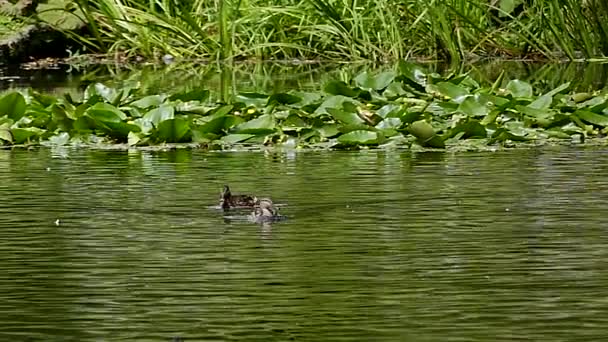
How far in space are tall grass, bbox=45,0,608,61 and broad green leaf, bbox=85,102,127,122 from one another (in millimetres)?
6035

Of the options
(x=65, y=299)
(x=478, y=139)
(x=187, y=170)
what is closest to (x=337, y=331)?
(x=65, y=299)

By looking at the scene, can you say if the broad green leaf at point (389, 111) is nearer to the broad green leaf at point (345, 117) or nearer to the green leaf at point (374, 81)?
the broad green leaf at point (345, 117)

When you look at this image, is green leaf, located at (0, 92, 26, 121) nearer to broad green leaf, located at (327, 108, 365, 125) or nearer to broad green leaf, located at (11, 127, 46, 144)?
broad green leaf, located at (11, 127, 46, 144)

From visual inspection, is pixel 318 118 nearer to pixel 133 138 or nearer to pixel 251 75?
pixel 133 138

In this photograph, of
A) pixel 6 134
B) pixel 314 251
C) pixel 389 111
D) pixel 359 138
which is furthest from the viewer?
pixel 389 111

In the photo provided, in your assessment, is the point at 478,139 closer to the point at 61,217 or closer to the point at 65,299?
→ the point at 61,217

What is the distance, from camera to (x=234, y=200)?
4555 millimetres

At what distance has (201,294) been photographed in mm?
3311

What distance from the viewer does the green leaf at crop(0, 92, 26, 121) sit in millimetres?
6996

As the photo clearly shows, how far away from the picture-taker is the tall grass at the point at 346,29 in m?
12.9

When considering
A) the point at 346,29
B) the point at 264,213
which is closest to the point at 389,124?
the point at 264,213

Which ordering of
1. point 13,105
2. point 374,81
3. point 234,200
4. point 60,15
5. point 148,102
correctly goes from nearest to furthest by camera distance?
1. point 234,200
2. point 13,105
3. point 148,102
4. point 374,81
5. point 60,15

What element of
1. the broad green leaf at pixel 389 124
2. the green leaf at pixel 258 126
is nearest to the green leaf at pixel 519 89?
the broad green leaf at pixel 389 124

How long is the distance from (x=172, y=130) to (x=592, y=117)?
1.71 metres
